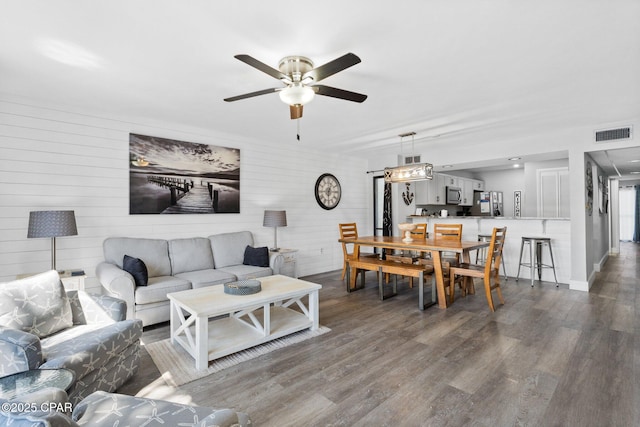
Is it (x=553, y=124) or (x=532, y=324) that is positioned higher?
(x=553, y=124)

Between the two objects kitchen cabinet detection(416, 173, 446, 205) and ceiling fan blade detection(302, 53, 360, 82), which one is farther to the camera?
kitchen cabinet detection(416, 173, 446, 205)

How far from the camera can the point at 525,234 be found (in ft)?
18.6

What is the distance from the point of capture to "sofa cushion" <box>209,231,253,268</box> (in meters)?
4.56

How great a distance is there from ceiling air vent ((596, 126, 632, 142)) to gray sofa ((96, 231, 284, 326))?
4.84 metres

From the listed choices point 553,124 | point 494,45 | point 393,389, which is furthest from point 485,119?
point 393,389

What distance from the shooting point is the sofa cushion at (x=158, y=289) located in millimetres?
3322

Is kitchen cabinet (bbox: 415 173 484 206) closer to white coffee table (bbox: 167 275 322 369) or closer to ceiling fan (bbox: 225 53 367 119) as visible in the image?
white coffee table (bbox: 167 275 322 369)

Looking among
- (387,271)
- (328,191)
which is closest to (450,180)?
(328,191)

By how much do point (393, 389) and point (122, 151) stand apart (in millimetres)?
4047

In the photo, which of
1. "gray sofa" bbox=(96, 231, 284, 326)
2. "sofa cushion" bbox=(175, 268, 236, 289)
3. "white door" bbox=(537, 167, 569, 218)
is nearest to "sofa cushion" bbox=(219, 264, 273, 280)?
"gray sofa" bbox=(96, 231, 284, 326)

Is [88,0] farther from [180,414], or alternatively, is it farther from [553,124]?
[553,124]

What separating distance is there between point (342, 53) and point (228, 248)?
3194mm

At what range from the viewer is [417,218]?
22.7 feet

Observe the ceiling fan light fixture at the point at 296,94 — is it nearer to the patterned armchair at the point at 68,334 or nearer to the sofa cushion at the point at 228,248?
the patterned armchair at the point at 68,334
